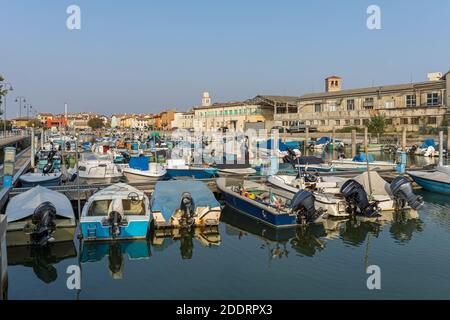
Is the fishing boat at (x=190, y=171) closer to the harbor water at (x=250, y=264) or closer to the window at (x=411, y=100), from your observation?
Result: the harbor water at (x=250, y=264)

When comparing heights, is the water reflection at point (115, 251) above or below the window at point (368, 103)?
below

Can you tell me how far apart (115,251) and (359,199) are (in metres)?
10.9

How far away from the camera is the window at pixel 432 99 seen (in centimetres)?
6580

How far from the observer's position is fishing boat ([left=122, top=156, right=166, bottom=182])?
29.5 meters

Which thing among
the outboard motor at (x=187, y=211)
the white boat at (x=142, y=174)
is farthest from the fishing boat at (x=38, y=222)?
the white boat at (x=142, y=174)

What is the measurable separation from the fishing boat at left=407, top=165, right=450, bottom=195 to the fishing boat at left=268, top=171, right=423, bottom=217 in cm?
528

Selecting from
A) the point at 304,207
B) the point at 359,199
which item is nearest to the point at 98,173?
the point at 304,207

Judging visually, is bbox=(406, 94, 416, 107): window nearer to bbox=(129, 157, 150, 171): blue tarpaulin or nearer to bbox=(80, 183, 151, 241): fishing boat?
bbox=(129, 157, 150, 171): blue tarpaulin

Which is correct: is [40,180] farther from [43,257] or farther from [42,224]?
[43,257]

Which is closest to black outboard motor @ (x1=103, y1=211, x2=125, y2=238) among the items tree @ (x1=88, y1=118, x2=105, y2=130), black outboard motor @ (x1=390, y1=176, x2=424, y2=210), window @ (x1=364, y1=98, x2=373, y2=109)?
black outboard motor @ (x1=390, y1=176, x2=424, y2=210)

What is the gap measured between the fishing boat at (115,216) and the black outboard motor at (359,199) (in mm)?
8940

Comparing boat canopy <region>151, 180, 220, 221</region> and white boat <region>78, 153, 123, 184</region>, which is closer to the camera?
boat canopy <region>151, 180, 220, 221</region>

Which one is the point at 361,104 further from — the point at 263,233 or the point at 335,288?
the point at 335,288
